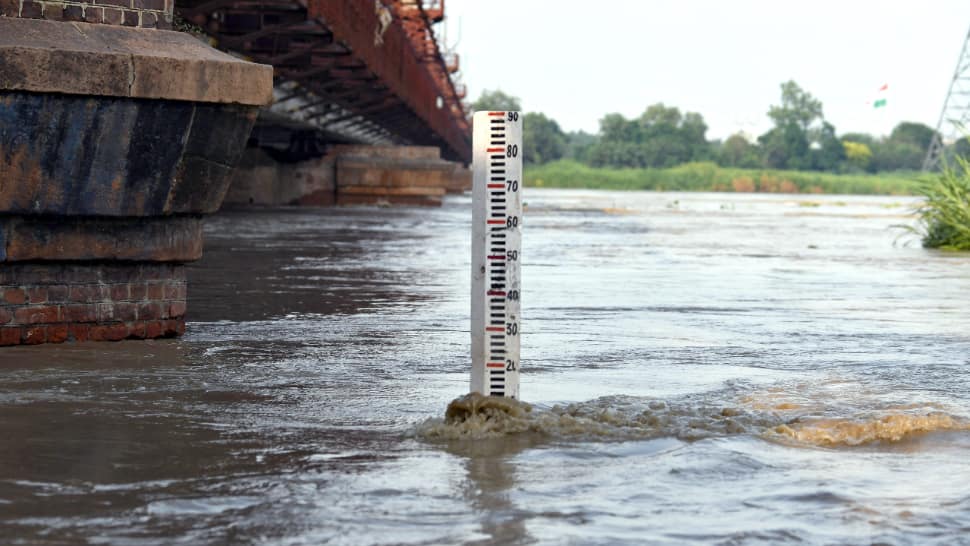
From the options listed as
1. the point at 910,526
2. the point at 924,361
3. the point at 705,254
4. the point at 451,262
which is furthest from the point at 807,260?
the point at 910,526

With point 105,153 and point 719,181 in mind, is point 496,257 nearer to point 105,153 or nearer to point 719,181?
point 105,153

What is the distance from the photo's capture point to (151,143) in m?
7.10

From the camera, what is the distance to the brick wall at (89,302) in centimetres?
712

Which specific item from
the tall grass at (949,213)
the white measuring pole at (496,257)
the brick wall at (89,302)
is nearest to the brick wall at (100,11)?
the brick wall at (89,302)

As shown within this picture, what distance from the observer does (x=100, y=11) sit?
24.3ft

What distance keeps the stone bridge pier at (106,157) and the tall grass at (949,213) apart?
1410 centimetres

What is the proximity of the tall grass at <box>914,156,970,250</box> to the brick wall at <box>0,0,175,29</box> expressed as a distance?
14.1 m

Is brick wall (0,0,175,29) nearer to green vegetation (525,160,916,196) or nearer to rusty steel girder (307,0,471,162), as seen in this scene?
rusty steel girder (307,0,471,162)

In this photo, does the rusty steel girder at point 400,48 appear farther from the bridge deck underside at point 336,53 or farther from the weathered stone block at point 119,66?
the weathered stone block at point 119,66

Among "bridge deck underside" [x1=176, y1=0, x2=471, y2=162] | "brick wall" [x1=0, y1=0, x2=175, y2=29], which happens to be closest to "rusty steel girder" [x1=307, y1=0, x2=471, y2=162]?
"bridge deck underside" [x1=176, y1=0, x2=471, y2=162]

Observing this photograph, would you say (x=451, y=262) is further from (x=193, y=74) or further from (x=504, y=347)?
(x=504, y=347)

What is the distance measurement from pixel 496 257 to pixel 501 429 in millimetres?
728

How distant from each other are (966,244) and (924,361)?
13.1 m

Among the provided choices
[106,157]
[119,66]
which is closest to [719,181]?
[106,157]
